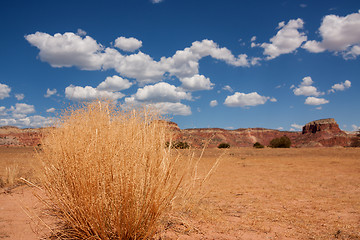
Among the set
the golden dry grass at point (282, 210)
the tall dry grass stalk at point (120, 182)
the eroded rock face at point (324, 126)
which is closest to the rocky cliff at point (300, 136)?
the eroded rock face at point (324, 126)

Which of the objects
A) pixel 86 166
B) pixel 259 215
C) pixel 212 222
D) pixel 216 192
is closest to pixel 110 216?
pixel 86 166

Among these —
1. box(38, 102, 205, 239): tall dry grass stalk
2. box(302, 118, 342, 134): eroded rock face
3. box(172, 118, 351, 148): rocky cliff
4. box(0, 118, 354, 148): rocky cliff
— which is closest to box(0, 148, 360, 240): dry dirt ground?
box(38, 102, 205, 239): tall dry grass stalk

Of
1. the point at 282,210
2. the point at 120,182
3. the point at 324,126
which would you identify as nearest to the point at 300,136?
the point at 324,126

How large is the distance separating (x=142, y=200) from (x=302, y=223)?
132 inches

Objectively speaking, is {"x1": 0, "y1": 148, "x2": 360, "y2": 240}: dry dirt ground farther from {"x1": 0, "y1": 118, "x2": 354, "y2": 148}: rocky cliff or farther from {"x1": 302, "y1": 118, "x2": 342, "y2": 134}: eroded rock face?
{"x1": 302, "y1": 118, "x2": 342, "y2": 134}: eroded rock face

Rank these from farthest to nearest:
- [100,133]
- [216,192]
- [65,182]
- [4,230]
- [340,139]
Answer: [340,139] < [216,192] < [4,230] < [65,182] < [100,133]

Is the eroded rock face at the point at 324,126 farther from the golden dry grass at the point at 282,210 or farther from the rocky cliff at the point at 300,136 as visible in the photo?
the golden dry grass at the point at 282,210

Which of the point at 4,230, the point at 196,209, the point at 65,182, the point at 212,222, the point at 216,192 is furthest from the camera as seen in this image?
the point at 216,192

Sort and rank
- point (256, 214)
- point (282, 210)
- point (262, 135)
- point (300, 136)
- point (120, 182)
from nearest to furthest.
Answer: point (120, 182) < point (256, 214) < point (282, 210) < point (300, 136) < point (262, 135)

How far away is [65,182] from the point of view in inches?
157

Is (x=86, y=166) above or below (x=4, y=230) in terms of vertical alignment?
above

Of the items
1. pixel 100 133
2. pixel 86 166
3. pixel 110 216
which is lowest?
pixel 110 216

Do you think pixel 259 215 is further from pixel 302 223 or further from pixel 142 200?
pixel 142 200

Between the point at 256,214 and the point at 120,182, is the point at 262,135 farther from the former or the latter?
the point at 120,182
